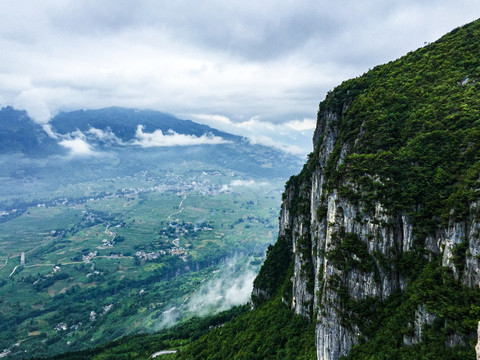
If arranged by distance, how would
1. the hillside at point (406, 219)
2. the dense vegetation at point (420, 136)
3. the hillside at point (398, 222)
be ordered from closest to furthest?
1. the hillside at point (406, 219)
2. the hillside at point (398, 222)
3. the dense vegetation at point (420, 136)

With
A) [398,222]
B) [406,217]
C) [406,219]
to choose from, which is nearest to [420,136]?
[406,217]

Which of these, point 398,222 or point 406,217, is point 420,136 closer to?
point 406,217

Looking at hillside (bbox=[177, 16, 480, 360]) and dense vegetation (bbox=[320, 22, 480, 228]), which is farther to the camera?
dense vegetation (bbox=[320, 22, 480, 228])

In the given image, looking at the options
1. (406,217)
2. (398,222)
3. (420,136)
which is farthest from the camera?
(420,136)

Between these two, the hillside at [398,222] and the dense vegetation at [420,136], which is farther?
the dense vegetation at [420,136]

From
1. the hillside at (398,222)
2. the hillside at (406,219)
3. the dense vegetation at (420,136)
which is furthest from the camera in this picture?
the dense vegetation at (420,136)
